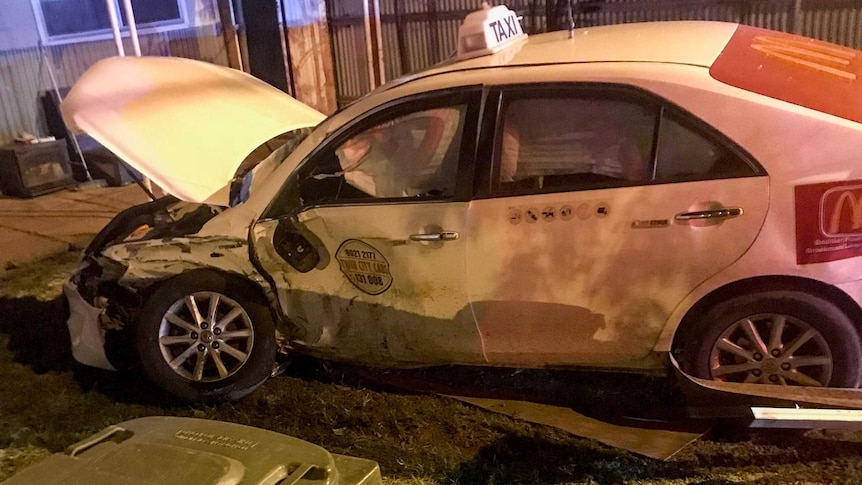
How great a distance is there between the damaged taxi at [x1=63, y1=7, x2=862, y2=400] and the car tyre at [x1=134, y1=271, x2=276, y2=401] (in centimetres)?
1

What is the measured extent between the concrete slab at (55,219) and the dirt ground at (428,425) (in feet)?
7.57

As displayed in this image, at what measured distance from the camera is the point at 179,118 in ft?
14.0

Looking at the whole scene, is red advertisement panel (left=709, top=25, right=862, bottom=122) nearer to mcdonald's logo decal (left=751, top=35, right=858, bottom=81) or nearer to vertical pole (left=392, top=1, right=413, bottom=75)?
mcdonald's logo decal (left=751, top=35, right=858, bottom=81)

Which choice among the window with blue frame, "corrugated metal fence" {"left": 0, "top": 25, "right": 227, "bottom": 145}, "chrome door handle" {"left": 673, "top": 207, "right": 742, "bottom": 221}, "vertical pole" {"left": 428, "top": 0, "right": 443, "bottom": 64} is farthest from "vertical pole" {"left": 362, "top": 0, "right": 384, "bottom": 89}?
"chrome door handle" {"left": 673, "top": 207, "right": 742, "bottom": 221}

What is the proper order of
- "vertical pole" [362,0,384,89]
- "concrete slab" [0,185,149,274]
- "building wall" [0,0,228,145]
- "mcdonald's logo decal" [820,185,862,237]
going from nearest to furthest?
"mcdonald's logo decal" [820,185,862,237] < "concrete slab" [0,185,149,274] < "vertical pole" [362,0,384,89] < "building wall" [0,0,228,145]

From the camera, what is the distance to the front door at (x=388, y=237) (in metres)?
3.52

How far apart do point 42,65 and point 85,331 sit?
23.4ft

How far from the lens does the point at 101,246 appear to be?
4.39 metres

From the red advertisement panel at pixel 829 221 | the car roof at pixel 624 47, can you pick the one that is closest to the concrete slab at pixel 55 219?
the car roof at pixel 624 47

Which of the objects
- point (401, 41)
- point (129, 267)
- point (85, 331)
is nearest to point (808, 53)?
point (129, 267)

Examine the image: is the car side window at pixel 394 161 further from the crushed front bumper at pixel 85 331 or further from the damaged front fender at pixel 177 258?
the crushed front bumper at pixel 85 331

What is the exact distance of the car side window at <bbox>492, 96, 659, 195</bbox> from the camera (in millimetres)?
3256

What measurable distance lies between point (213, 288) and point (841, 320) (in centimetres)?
293

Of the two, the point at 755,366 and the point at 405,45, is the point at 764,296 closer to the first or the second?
the point at 755,366
